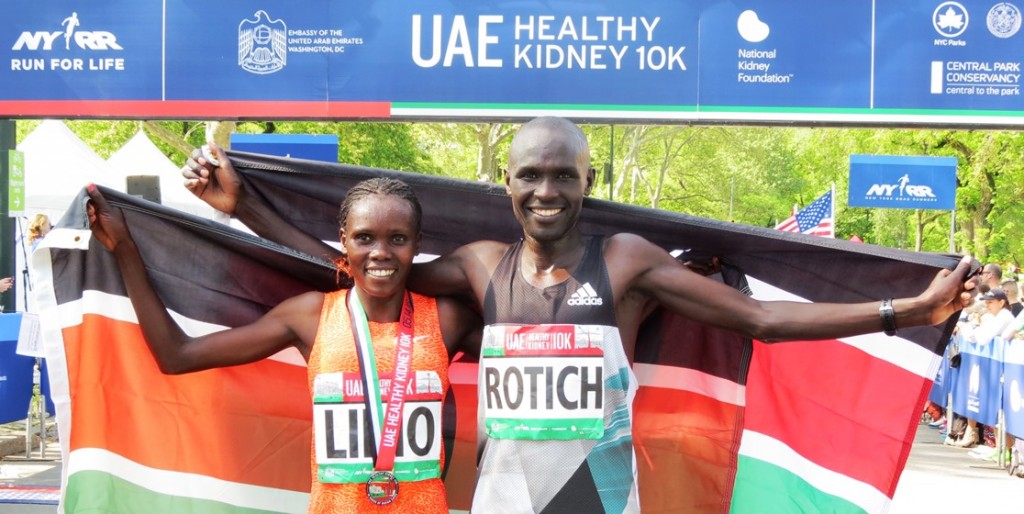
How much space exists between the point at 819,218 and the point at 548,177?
12697mm

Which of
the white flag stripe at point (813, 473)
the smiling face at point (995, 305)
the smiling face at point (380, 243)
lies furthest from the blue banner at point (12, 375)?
the smiling face at point (995, 305)

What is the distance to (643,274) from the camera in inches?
137

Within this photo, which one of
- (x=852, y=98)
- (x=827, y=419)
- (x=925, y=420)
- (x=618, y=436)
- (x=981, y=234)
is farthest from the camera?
(x=981, y=234)

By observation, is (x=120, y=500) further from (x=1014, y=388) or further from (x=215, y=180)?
(x=1014, y=388)

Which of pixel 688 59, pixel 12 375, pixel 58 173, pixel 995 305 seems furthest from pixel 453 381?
pixel 58 173

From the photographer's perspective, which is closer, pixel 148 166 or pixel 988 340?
pixel 988 340

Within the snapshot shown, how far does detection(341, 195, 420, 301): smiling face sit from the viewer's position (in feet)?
11.4

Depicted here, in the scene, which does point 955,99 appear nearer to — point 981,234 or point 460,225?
point 460,225

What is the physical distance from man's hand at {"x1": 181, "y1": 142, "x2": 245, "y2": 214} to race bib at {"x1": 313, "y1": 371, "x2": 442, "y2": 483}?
0.98 m

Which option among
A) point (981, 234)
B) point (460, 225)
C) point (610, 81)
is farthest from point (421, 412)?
point (981, 234)

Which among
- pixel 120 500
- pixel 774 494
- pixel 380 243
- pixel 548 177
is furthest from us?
pixel 774 494

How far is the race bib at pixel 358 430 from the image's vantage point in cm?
345

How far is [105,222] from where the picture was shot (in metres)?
3.87

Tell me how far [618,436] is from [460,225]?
1248 millimetres
